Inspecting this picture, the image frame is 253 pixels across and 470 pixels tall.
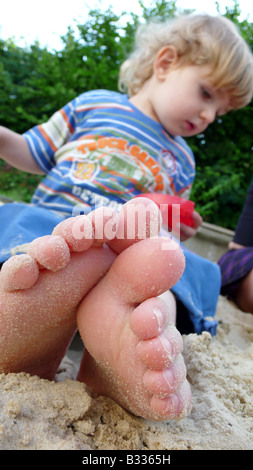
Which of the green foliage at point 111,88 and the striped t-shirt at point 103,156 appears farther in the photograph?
the green foliage at point 111,88

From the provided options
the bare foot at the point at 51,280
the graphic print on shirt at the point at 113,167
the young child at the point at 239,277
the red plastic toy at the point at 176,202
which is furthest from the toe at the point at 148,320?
the young child at the point at 239,277

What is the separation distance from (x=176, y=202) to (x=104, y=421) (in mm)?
790

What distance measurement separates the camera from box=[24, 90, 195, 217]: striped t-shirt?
132 cm

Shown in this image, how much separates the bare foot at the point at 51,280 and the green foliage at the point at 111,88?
8.64 ft

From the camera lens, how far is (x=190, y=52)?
1.53 meters

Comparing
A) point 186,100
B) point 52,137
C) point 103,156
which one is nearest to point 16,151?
point 52,137

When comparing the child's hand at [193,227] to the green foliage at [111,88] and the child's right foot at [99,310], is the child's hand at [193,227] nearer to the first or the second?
the child's right foot at [99,310]

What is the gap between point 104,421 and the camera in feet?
1.98

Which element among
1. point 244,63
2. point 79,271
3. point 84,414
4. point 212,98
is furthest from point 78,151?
Result: point 84,414

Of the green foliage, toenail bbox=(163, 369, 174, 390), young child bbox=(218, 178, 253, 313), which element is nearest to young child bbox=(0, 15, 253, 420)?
toenail bbox=(163, 369, 174, 390)

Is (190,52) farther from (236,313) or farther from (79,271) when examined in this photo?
(79,271)

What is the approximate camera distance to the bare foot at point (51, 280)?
0.56 meters

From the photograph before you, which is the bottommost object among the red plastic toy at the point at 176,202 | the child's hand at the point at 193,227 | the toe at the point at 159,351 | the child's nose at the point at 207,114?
the child's hand at the point at 193,227

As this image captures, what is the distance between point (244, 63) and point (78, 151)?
0.82 meters
